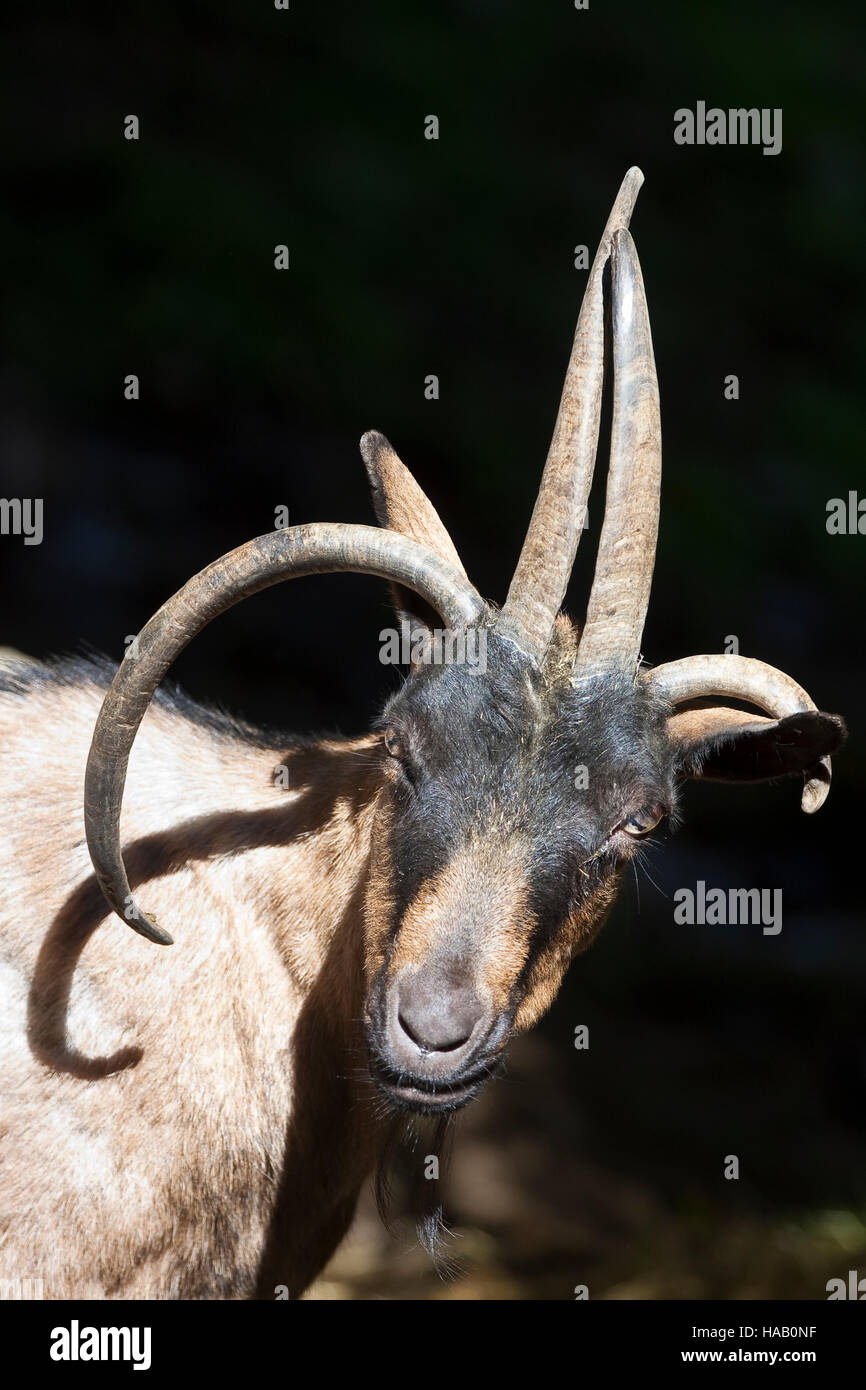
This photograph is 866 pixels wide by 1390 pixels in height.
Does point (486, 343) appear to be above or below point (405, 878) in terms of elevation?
above

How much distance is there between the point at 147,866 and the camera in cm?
477

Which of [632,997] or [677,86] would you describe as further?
[677,86]

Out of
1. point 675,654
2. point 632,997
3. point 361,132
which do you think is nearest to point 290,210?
point 361,132

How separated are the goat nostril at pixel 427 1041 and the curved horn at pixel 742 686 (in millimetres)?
1342

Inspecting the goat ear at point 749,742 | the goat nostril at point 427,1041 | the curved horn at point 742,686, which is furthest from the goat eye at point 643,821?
the goat nostril at point 427,1041

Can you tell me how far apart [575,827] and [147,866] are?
154 cm

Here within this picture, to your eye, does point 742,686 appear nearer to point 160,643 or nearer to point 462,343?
point 160,643

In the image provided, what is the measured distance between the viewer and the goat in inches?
162

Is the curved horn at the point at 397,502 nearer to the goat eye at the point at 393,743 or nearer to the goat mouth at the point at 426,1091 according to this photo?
the goat eye at the point at 393,743

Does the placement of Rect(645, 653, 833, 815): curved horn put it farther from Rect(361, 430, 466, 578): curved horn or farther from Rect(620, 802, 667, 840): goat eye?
Rect(361, 430, 466, 578): curved horn

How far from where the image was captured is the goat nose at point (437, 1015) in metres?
3.84

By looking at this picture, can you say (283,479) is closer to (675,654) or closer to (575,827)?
(675,654)

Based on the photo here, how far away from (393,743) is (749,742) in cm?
114

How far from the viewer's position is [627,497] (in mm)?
4426
